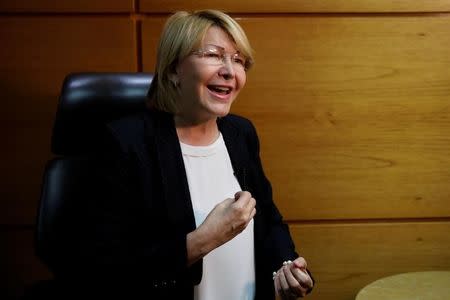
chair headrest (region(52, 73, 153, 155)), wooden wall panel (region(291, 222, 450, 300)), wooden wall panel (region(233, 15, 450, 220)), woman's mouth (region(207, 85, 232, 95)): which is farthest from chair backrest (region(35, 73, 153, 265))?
wooden wall panel (region(291, 222, 450, 300))

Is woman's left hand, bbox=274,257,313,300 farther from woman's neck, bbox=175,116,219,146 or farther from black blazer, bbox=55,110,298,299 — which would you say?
woman's neck, bbox=175,116,219,146

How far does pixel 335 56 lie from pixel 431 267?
91cm

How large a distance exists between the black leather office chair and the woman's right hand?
407 millimetres

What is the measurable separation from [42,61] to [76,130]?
550mm

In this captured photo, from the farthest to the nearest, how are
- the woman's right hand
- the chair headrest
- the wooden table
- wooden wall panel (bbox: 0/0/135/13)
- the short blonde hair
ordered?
1. wooden wall panel (bbox: 0/0/135/13)
2. the wooden table
3. the chair headrest
4. the short blonde hair
5. the woman's right hand

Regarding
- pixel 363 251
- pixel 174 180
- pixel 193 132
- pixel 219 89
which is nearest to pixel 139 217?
pixel 174 180


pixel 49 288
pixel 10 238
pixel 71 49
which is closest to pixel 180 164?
pixel 49 288

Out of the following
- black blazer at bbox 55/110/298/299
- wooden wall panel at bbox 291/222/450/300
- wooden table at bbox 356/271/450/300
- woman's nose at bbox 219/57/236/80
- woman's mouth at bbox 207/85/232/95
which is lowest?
wooden wall panel at bbox 291/222/450/300

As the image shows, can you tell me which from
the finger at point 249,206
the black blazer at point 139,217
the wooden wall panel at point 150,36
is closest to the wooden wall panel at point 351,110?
the wooden wall panel at point 150,36

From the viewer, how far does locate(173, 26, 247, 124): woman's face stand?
1.11 metres

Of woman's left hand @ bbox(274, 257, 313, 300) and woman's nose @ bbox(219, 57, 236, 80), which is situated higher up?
woman's nose @ bbox(219, 57, 236, 80)

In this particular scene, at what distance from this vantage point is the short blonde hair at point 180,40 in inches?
43.6

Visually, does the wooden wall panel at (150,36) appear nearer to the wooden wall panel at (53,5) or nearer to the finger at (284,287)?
the wooden wall panel at (53,5)

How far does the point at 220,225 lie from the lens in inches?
39.8
